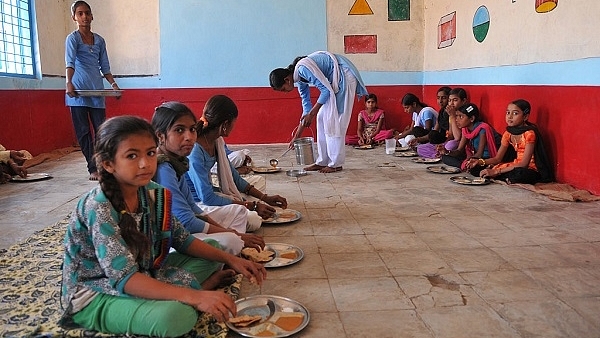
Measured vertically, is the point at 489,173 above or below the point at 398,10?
below

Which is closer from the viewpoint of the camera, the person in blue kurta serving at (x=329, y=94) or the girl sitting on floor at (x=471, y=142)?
the girl sitting on floor at (x=471, y=142)

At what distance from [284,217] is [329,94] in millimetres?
2189

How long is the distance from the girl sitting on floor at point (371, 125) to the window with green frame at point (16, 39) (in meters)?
4.60

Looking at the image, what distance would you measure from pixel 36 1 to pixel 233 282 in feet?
20.4

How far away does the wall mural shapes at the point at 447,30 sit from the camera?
22.0 ft

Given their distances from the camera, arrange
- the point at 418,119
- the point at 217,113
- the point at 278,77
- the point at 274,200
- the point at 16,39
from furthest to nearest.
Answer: the point at 418,119 < the point at 16,39 < the point at 278,77 < the point at 274,200 < the point at 217,113

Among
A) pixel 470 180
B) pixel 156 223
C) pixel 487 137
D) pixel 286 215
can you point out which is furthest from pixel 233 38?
pixel 156 223

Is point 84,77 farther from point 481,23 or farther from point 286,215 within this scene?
point 481,23

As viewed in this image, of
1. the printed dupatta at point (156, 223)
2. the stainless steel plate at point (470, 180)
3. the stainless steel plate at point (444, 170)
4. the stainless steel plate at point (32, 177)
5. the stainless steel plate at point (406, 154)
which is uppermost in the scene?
the printed dupatta at point (156, 223)

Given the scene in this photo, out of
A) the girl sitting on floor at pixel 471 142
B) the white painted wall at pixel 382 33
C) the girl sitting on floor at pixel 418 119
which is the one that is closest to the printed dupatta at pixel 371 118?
the girl sitting on floor at pixel 418 119

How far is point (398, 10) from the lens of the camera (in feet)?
26.1

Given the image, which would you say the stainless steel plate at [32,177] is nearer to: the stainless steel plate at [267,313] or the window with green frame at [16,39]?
the window with green frame at [16,39]

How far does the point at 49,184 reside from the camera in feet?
16.6

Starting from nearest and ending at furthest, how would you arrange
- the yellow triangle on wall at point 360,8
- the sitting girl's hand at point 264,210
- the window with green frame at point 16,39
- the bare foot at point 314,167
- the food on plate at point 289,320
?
the food on plate at point 289,320, the sitting girl's hand at point 264,210, the bare foot at point 314,167, the window with green frame at point 16,39, the yellow triangle on wall at point 360,8
